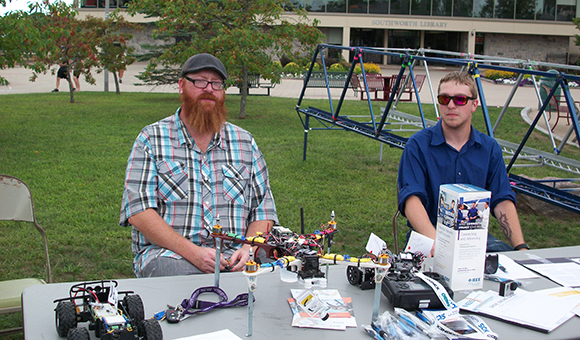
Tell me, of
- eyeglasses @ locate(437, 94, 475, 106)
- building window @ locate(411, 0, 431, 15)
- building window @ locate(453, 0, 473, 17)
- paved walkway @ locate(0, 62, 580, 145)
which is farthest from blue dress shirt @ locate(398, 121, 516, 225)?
building window @ locate(453, 0, 473, 17)

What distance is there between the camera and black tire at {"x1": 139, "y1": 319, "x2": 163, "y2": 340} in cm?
153

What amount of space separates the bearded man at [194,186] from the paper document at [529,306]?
1147 mm

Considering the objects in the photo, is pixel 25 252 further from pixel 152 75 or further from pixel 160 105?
pixel 152 75

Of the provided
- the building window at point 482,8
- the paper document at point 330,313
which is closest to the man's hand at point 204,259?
the paper document at point 330,313

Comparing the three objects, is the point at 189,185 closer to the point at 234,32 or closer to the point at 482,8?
the point at 234,32

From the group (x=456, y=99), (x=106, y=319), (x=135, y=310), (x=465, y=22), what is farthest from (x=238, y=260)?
(x=465, y=22)

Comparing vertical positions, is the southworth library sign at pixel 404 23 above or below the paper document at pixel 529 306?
above

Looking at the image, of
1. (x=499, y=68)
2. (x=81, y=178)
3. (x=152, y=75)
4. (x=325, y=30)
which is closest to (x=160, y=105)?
(x=152, y=75)

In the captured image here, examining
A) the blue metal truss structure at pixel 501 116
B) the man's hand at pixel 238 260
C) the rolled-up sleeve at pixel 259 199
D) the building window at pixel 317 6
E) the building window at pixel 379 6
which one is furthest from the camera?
the building window at pixel 379 6

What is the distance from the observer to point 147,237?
8.72 feet

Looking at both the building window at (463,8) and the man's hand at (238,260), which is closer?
the man's hand at (238,260)

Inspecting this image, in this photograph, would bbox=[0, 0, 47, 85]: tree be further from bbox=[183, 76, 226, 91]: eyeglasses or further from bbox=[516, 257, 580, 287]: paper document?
bbox=[516, 257, 580, 287]: paper document

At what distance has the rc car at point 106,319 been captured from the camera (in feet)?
4.96

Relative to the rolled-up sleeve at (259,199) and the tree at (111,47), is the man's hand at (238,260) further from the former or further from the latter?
the tree at (111,47)
